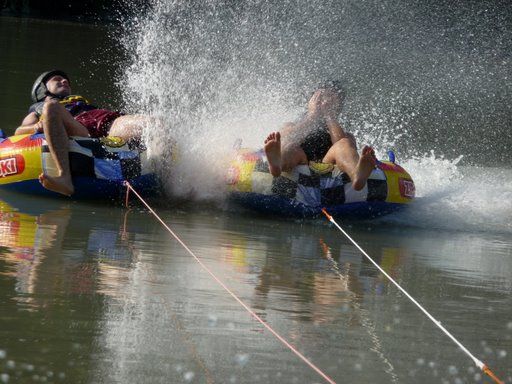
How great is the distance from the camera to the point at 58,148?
25.6ft

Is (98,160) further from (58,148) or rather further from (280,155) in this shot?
(280,155)

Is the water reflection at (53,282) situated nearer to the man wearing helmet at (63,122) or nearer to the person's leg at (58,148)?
the person's leg at (58,148)

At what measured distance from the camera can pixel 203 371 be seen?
4195 mm

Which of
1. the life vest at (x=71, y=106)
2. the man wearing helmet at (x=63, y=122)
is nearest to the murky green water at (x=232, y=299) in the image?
the man wearing helmet at (x=63, y=122)

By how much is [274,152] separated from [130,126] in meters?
1.27

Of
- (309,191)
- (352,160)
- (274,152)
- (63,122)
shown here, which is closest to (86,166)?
(63,122)

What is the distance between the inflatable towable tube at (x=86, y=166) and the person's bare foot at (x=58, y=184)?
0.16 m

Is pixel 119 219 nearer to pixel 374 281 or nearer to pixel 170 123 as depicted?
pixel 170 123

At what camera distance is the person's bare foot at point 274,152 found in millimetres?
7598

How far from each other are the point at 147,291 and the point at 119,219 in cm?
207

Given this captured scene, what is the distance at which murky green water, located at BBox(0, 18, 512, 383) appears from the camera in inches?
170

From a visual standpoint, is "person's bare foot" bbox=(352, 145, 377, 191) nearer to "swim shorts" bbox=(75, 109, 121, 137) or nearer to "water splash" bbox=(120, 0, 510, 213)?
"water splash" bbox=(120, 0, 510, 213)

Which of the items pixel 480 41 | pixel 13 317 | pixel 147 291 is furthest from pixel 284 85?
pixel 480 41

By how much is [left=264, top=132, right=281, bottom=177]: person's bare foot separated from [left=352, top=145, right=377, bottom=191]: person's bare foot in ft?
1.82
